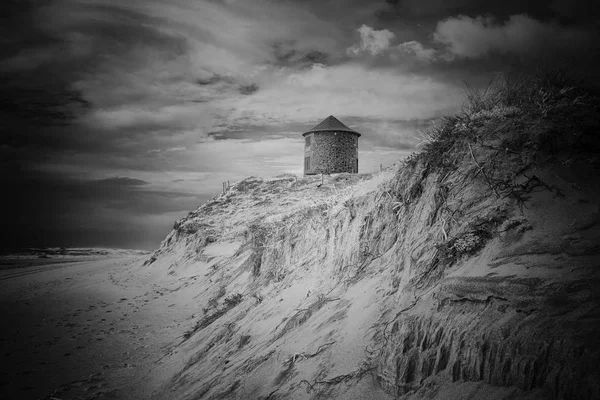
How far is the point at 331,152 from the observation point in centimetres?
3950

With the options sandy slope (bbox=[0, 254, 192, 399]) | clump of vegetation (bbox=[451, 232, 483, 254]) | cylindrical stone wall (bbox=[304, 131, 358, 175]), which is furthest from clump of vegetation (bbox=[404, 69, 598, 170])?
cylindrical stone wall (bbox=[304, 131, 358, 175])

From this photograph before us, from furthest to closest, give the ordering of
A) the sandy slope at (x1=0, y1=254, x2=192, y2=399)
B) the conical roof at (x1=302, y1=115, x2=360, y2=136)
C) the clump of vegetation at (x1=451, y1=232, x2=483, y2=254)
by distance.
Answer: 1. the conical roof at (x1=302, y1=115, x2=360, y2=136)
2. the sandy slope at (x1=0, y1=254, x2=192, y2=399)
3. the clump of vegetation at (x1=451, y1=232, x2=483, y2=254)

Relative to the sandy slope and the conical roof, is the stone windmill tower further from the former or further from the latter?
the sandy slope

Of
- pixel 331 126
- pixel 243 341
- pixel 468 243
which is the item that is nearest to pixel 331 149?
pixel 331 126

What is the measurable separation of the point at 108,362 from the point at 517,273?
10824 millimetres

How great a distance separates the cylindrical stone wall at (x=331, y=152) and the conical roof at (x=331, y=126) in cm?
42

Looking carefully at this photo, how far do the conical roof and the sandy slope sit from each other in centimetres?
2544

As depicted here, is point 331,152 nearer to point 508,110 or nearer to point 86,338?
point 86,338

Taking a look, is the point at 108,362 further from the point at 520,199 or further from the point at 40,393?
the point at 520,199

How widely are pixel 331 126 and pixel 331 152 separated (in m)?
3.15

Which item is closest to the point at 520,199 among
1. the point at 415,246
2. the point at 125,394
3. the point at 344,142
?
the point at 415,246

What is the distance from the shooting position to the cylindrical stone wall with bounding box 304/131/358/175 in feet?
130

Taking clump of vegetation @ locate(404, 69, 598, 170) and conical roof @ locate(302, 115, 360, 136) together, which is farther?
conical roof @ locate(302, 115, 360, 136)

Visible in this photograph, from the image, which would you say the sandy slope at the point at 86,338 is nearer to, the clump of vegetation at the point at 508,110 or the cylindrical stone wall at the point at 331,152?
the clump of vegetation at the point at 508,110
